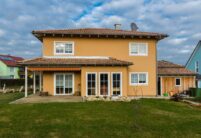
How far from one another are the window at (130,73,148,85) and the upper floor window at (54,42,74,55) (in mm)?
7823

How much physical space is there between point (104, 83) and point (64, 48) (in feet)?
21.0

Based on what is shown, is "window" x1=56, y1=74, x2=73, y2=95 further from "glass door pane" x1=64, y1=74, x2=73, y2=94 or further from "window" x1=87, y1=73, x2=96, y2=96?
"window" x1=87, y1=73, x2=96, y2=96

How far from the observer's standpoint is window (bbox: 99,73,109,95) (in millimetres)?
25812

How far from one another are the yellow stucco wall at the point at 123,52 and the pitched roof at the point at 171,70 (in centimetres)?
183

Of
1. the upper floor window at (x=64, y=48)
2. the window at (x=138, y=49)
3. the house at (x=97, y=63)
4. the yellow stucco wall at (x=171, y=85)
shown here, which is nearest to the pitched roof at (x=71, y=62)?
the house at (x=97, y=63)

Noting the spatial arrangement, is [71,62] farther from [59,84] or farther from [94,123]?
[94,123]

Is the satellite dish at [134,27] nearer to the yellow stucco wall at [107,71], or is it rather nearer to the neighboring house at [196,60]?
the yellow stucco wall at [107,71]

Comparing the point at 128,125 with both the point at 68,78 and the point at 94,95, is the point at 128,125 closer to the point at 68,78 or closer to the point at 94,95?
the point at 94,95

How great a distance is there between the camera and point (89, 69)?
2564 centimetres

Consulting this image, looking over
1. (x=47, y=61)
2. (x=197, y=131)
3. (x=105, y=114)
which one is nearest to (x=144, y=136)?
(x=197, y=131)

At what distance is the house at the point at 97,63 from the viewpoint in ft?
83.8

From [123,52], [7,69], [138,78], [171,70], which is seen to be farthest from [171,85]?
[7,69]

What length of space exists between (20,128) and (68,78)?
1596cm

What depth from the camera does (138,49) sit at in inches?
1141
